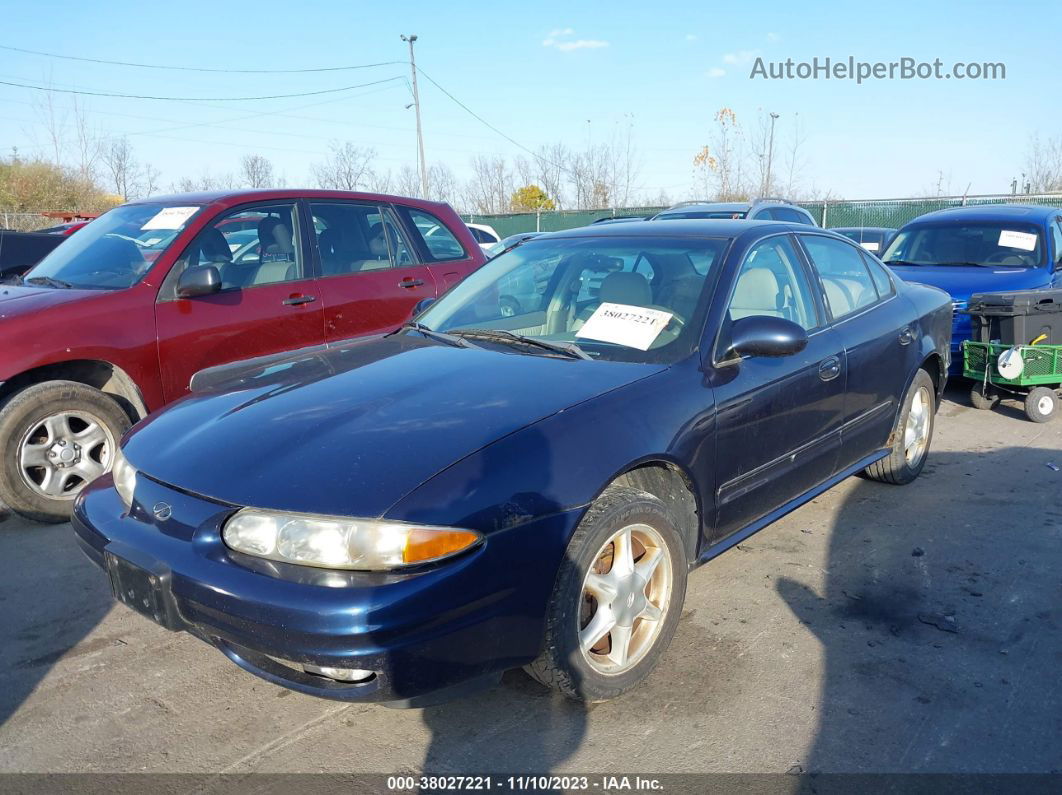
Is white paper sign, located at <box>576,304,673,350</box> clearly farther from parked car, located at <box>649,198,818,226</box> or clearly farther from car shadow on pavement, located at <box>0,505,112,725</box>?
parked car, located at <box>649,198,818,226</box>

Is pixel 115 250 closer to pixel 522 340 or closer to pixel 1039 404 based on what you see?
pixel 522 340

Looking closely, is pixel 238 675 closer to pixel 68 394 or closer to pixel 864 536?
pixel 68 394

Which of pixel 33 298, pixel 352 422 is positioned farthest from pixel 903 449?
pixel 33 298

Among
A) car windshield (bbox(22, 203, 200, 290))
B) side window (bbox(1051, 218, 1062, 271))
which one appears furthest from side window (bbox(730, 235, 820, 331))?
side window (bbox(1051, 218, 1062, 271))

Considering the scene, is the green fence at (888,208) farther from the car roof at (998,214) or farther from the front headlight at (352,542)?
the front headlight at (352,542)

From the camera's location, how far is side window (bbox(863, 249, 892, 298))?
469cm

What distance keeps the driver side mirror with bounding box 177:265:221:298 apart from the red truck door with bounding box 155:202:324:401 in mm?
87

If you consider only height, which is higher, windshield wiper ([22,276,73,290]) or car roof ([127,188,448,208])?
car roof ([127,188,448,208])

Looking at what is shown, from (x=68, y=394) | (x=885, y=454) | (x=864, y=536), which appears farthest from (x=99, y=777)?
(x=885, y=454)

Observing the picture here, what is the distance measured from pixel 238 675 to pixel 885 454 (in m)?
3.50

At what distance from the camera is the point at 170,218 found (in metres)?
5.15

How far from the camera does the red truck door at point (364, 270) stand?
18.0ft

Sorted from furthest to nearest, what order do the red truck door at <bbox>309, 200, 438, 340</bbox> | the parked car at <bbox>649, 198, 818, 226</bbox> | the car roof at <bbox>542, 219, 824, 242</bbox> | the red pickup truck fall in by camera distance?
the parked car at <bbox>649, 198, 818, 226</bbox>, the red truck door at <bbox>309, 200, 438, 340</bbox>, the red pickup truck, the car roof at <bbox>542, 219, 824, 242</bbox>

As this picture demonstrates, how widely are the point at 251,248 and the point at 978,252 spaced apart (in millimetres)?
6785
